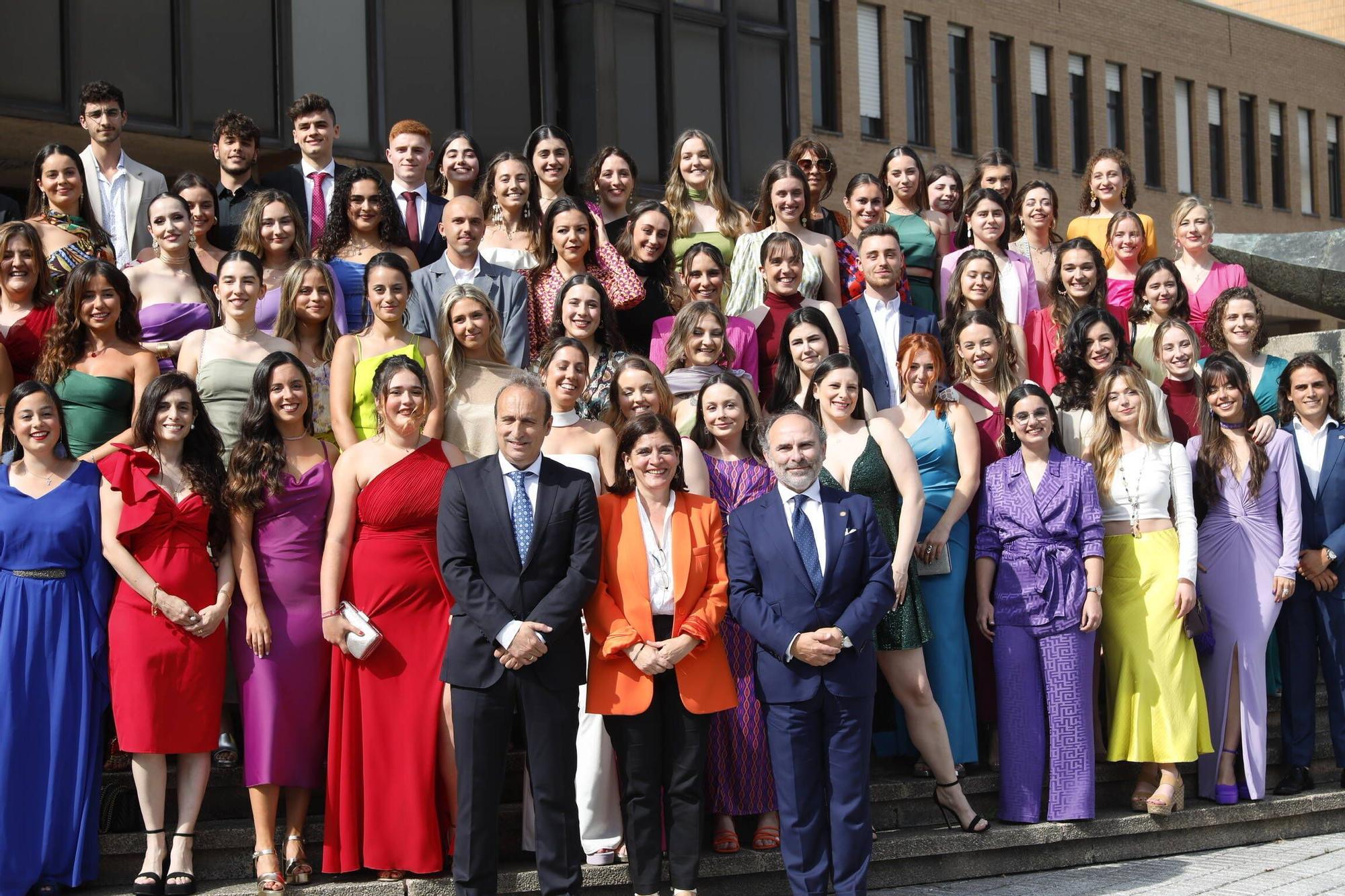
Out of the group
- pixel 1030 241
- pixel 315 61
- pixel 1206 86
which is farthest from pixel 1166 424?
pixel 1206 86

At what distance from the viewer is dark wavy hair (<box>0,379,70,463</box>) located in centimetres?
610

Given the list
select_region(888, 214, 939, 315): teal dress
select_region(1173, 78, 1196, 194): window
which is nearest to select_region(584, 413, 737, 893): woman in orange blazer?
select_region(888, 214, 939, 315): teal dress

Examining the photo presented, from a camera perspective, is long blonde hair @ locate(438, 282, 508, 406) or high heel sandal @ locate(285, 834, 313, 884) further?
long blonde hair @ locate(438, 282, 508, 406)

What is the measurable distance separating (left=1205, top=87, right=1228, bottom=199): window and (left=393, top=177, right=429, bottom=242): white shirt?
26304mm

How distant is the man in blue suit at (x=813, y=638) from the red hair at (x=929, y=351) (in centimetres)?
132

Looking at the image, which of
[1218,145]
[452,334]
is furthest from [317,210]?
[1218,145]

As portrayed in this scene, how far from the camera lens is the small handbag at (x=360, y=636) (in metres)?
5.92

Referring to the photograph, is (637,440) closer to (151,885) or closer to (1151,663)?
(151,885)

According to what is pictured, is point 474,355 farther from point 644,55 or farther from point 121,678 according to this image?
point 644,55

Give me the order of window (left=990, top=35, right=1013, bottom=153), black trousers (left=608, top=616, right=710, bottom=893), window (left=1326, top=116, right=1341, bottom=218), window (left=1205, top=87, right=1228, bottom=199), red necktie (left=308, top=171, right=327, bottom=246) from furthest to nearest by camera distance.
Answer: window (left=1326, top=116, right=1341, bottom=218)
window (left=1205, top=87, right=1228, bottom=199)
window (left=990, top=35, right=1013, bottom=153)
red necktie (left=308, top=171, right=327, bottom=246)
black trousers (left=608, top=616, right=710, bottom=893)

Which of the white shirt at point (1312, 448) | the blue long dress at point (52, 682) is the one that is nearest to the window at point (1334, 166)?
the white shirt at point (1312, 448)

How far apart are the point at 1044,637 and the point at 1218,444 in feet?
4.82

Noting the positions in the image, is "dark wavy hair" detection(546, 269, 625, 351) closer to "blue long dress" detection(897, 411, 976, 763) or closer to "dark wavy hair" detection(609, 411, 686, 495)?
"dark wavy hair" detection(609, 411, 686, 495)

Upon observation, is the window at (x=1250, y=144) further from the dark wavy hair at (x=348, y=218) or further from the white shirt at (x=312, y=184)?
the dark wavy hair at (x=348, y=218)
